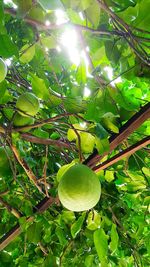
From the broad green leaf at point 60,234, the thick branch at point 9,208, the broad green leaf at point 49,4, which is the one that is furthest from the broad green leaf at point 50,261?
the broad green leaf at point 49,4

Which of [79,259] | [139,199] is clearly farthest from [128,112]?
[79,259]

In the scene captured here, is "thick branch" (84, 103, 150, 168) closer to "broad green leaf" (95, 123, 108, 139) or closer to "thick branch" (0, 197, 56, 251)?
"broad green leaf" (95, 123, 108, 139)

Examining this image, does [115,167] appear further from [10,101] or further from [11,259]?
[11,259]

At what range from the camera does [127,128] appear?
3.40 feet

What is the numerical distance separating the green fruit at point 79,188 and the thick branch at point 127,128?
0.13 metres

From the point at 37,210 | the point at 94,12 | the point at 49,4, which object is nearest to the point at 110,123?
the point at 94,12

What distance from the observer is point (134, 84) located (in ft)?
3.70

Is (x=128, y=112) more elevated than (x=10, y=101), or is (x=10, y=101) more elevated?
(x=10, y=101)

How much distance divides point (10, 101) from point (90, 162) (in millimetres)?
325

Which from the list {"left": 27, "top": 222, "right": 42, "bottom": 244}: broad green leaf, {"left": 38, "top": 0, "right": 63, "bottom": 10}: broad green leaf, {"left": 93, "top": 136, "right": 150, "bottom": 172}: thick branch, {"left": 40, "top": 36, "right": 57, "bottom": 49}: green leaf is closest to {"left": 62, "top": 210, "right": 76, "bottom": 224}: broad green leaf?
{"left": 27, "top": 222, "right": 42, "bottom": 244}: broad green leaf

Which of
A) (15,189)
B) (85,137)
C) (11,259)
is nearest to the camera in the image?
(85,137)

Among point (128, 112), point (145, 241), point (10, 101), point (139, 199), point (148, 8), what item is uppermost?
point (10, 101)

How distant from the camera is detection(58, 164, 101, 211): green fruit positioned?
3.12 ft

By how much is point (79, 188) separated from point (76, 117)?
13.6 inches
